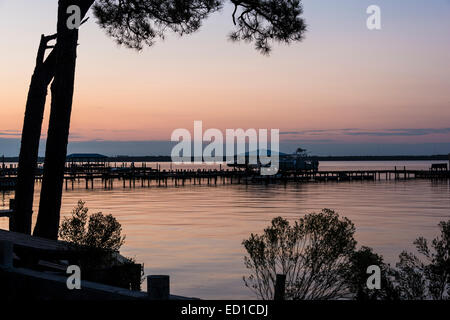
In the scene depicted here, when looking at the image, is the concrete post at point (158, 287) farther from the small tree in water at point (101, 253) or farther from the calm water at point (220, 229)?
the calm water at point (220, 229)

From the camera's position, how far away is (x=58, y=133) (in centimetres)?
984

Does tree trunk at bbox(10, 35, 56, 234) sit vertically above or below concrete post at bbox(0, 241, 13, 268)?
above

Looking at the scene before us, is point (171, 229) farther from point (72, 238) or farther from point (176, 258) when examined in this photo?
point (72, 238)

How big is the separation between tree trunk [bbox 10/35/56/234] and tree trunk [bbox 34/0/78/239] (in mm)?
1027

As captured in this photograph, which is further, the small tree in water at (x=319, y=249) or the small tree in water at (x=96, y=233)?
the small tree in water at (x=96, y=233)

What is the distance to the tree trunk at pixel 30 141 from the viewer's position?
35.9 feet

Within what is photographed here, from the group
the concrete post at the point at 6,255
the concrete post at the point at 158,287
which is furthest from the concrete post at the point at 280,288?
the concrete post at the point at 6,255

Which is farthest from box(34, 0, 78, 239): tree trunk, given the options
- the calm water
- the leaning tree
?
the calm water

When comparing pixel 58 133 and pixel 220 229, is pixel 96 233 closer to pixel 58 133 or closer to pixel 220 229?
pixel 58 133

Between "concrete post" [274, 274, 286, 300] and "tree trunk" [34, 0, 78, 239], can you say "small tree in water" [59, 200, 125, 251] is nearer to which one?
"tree trunk" [34, 0, 78, 239]

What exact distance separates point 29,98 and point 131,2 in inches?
101

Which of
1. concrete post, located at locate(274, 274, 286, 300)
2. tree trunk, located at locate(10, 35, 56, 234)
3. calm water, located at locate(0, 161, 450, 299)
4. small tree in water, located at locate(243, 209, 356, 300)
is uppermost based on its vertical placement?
tree trunk, located at locate(10, 35, 56, 234)

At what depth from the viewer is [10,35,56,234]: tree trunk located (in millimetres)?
10945

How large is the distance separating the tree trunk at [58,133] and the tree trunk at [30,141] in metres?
1.03
